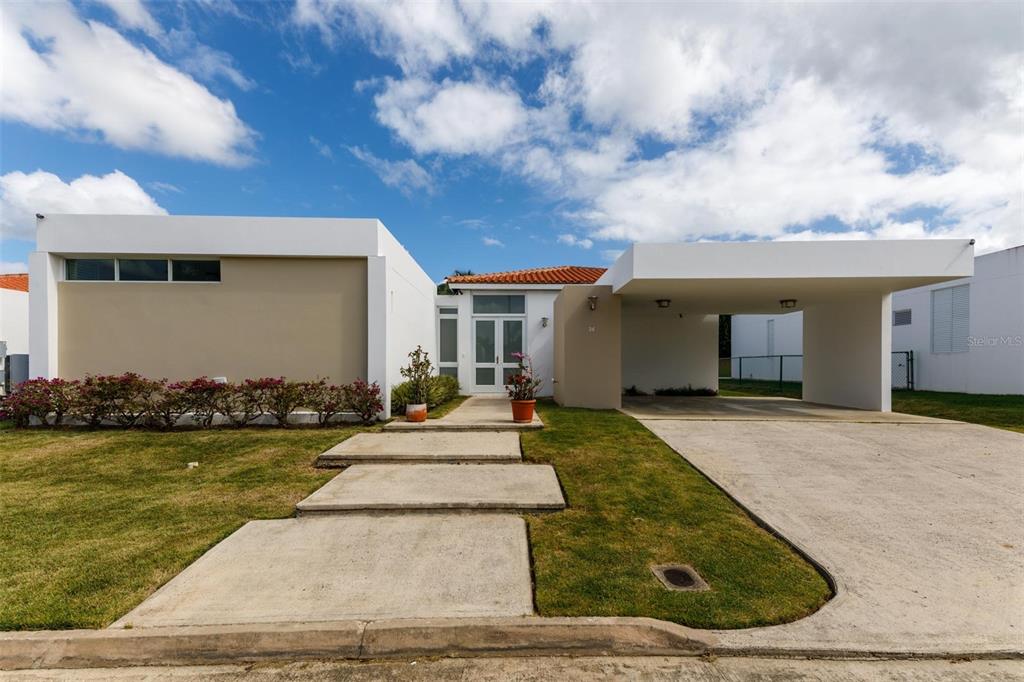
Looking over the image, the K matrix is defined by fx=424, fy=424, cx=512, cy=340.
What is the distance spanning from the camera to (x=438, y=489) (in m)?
4.90

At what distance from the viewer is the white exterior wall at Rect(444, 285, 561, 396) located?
14.1m

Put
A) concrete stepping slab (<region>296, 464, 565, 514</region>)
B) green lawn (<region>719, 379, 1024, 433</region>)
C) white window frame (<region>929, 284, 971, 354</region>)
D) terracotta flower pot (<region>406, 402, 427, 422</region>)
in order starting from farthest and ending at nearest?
white window frame (<region>929, 284, 971, 354</region>), green lawn (<region>719, 379, 1024, 433</region>), terracotta flower pot (<region>406, 402, 427, 422</region>), concrete stepping slab (<region>296, 464, 565, 514</region>)

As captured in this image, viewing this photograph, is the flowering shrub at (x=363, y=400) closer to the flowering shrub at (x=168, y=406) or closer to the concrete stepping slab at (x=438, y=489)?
the concrete stepping slab at (x=438, y=489)

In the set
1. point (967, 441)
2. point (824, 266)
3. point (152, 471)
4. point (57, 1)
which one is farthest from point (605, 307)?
point (57, 1)

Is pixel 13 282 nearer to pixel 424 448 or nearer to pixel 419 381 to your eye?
pixel 419 381

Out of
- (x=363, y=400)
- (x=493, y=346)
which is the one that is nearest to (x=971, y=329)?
(x=493, y=346)

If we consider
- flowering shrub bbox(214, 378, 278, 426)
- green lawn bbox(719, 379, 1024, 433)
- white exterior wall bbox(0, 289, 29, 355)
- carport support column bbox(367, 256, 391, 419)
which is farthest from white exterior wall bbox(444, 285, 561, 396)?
white exterior wall bbox(0, 289, 29, 355)

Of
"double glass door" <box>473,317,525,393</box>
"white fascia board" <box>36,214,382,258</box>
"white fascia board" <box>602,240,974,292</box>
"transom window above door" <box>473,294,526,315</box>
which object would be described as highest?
"white fascia board" <box>36,214,382,258</box>

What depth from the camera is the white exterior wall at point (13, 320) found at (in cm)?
1778

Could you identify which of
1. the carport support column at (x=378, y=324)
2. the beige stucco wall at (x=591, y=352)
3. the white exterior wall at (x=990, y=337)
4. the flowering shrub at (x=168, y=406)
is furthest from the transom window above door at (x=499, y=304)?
the white exterior wall at (x=990, y=337)

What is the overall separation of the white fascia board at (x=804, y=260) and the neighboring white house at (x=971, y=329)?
26.7 ft

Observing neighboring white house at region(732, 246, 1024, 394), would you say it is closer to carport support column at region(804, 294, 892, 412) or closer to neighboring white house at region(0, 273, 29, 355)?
carport support column at region(804, 294, 892, 412)

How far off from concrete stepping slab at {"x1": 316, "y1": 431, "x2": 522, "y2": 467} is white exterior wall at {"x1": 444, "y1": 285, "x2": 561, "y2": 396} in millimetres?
6459

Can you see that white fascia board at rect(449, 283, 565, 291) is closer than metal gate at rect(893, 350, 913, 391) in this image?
Yes
